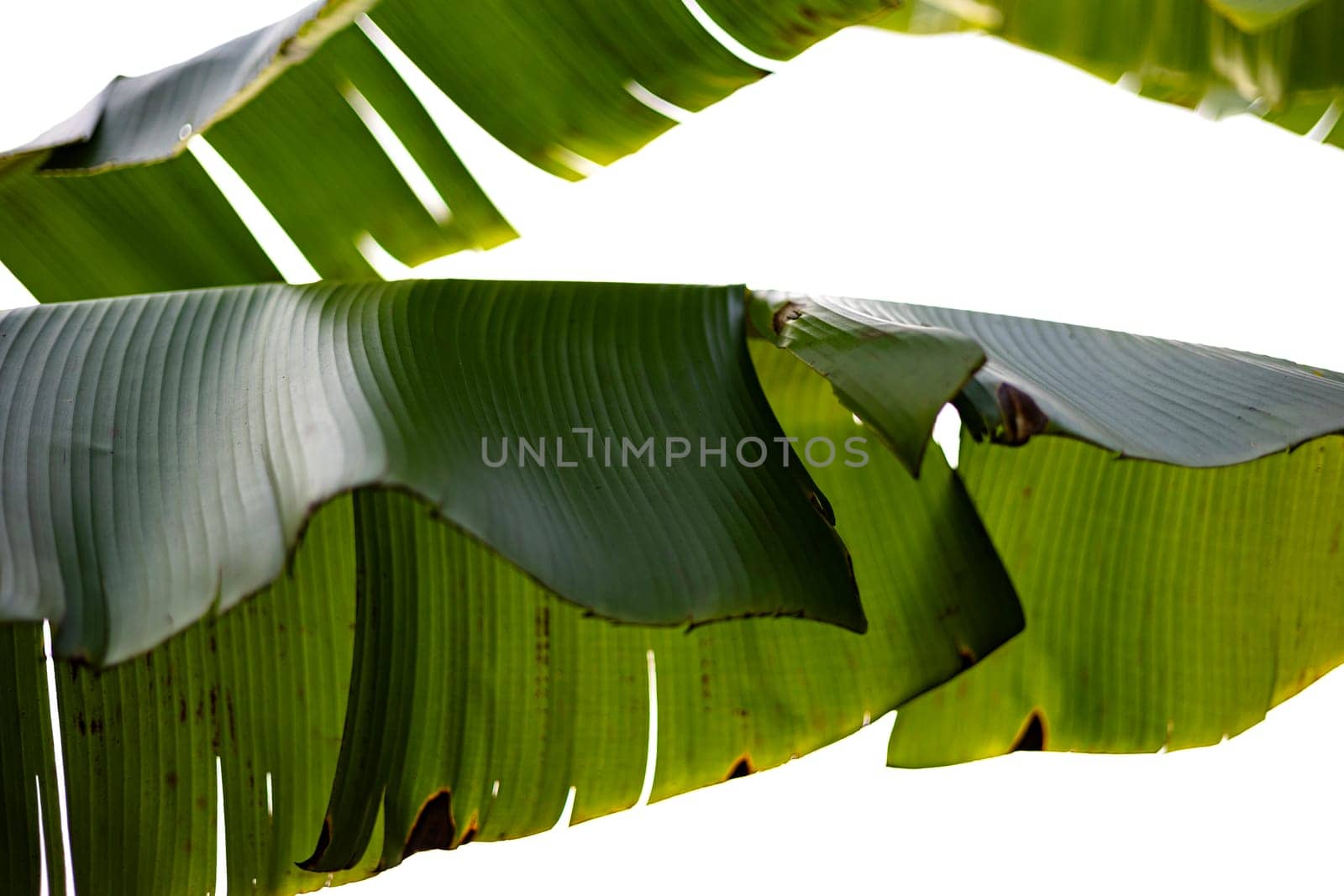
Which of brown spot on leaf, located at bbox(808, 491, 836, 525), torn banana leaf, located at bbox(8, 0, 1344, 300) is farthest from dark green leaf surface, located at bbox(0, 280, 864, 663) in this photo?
torn banana leaf, located at bbox(8, 0, 1344, 300)

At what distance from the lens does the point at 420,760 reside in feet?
1.59

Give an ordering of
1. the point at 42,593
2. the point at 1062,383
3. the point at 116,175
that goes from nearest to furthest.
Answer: the point at 42,593 < the point at 1062,383 < the point at 116,175

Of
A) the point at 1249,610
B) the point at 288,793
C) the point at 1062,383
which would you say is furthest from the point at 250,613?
the point at 1249,610

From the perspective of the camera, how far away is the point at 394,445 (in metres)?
0.31

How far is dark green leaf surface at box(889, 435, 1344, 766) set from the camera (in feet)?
1.84

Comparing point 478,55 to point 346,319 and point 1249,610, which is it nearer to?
point 346,319

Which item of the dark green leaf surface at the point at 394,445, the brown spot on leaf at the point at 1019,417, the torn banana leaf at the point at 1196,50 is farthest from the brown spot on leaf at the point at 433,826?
the torn banana leaf at the point at 1196,50

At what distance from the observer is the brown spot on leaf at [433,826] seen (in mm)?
485

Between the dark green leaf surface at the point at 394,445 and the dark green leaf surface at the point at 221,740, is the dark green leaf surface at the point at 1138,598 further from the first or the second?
the dark green leaf surface at the point at 221,740

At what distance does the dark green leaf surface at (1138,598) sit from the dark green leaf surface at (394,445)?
22 cm

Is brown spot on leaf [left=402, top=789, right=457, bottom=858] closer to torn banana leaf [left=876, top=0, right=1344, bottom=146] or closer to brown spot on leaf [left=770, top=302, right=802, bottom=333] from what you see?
brown spot on leaf [left=770, top=302, right=802, bottom=333]

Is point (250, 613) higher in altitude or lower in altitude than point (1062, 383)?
lower

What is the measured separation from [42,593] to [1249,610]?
0.63 m

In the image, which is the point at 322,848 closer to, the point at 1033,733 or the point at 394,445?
the point at 394,445
